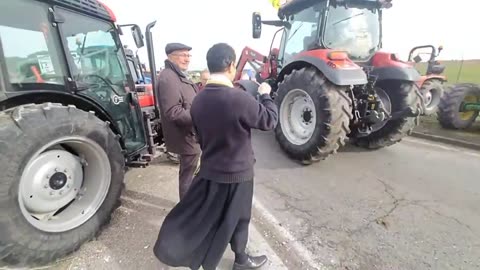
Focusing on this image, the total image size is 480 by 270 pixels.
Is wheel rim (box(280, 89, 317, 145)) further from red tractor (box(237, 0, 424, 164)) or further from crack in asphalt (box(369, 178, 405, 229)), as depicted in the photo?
crack in asphalt (box(369, 178, 405, 229))

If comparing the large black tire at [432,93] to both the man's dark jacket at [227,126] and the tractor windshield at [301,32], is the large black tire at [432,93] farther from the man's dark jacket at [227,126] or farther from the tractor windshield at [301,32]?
the man's dark jacket at [227,126]

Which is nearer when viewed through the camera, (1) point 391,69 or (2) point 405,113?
(2) point 405,113

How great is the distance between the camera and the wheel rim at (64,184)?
1953 millimetres

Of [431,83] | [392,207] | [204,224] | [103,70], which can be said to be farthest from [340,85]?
[431,83]

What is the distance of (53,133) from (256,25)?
3.77 m

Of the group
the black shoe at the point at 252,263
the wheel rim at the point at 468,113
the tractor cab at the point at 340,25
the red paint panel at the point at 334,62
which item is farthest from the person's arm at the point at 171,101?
the wheel rim at the point at 468,113

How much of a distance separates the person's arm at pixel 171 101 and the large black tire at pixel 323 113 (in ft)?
5.99

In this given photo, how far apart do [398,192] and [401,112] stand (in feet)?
4.20

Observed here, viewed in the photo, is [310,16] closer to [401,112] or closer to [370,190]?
[401,112]

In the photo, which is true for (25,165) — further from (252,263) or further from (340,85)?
(340,85)

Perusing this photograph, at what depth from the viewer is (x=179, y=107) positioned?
221 centimetres

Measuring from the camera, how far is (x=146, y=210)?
2.70 metres

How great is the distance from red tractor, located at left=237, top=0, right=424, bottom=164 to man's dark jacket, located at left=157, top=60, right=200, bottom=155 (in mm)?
1477

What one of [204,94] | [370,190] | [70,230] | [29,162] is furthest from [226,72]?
[370,190]
